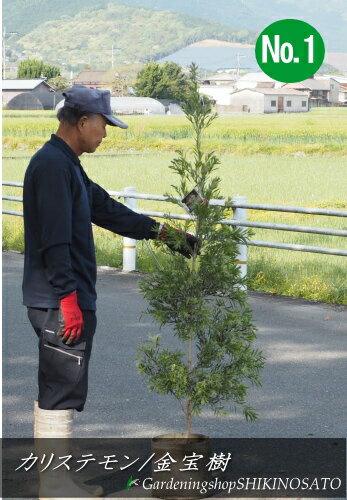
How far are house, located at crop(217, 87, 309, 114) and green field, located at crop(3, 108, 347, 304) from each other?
81.1 metres

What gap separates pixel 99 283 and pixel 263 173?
25.4 metres

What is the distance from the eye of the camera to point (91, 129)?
A: 4383mm

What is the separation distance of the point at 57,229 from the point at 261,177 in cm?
3045

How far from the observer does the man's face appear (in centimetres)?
437

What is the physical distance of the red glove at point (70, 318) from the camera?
4297 mm

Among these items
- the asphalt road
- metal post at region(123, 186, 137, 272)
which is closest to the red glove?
the asphalt road

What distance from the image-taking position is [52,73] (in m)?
191

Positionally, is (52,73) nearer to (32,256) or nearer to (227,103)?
(227,103)

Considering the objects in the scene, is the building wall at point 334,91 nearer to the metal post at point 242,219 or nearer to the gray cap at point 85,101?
the metal post at point 242,219

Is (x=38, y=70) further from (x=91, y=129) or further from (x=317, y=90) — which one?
(x=91, y=129)

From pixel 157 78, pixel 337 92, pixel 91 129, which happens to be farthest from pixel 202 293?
pixel 337 92

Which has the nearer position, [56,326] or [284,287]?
[56,326]

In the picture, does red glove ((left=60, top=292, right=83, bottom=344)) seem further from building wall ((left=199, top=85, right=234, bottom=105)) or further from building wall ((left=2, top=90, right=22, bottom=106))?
building wall ((left=199, top=85, right=234, bottom=105))

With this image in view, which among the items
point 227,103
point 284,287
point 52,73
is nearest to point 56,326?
point 284,287
